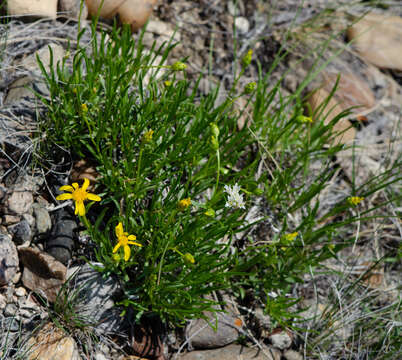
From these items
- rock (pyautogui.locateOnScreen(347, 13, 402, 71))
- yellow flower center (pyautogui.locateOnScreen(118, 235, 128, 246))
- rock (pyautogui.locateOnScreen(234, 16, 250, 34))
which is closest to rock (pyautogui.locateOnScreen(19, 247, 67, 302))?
yellow flower center (pyautogui.locateOnScreen(118, 235, 128, 246))

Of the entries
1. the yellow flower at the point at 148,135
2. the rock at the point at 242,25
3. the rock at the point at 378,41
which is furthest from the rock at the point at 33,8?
the rock at the point at 378,41

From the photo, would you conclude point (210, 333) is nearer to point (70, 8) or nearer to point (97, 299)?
point (97, 299)

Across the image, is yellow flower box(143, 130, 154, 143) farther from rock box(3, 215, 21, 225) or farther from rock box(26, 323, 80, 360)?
rock box(26, 323, 80, 360)

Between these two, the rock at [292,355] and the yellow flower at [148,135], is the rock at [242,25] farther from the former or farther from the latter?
the rock at [292,355]

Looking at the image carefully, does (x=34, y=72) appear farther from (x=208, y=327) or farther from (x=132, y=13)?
(x=208, y=327)

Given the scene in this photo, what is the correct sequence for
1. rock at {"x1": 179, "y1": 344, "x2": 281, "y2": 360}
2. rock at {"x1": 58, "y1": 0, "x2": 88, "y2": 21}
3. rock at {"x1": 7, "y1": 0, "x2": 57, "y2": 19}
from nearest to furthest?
rock at {"x1": 179, "y1": 344, "x2": 281, "y2": 360}, rock at {"x1": 7, "y1": 0, "x2": 57, "y2": 19}, rock at {"x1": 58, "y1": 0, "x2": 88, "y2": 21}

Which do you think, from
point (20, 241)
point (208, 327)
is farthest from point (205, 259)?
point (20, 241)
